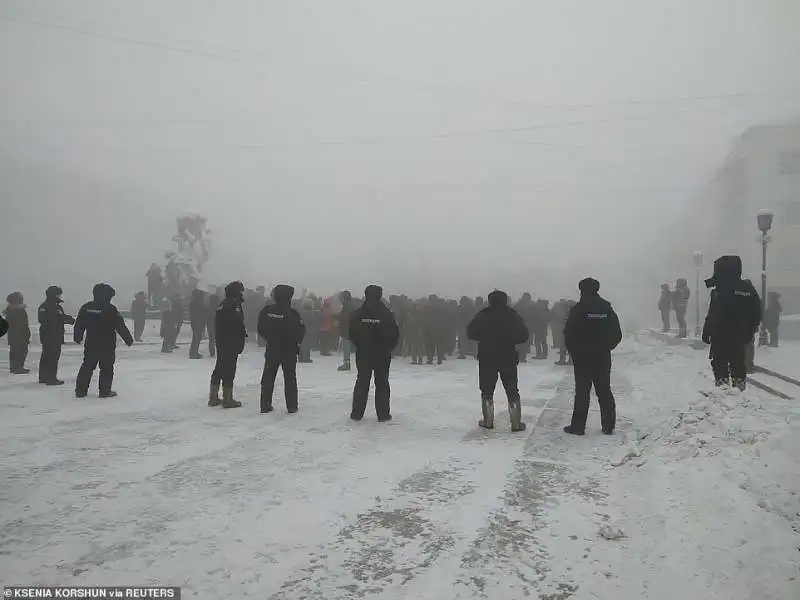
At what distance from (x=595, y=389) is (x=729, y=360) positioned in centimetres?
215

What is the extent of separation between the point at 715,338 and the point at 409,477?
16.6 ft

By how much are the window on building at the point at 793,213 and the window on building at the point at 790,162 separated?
2.84 m

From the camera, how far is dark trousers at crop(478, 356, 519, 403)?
24.5ft

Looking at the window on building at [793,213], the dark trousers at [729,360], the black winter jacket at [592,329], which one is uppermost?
the window on building at [793,213]

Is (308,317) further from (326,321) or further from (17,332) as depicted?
(17,332)

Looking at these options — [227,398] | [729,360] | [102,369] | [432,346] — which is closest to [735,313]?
[729,360]

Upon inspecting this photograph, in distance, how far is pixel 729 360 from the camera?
306 inches

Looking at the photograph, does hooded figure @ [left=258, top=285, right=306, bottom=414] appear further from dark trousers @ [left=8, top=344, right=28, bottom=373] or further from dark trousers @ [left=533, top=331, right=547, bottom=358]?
dark trousers @ [left=533, top=331, right=547, bottom=358]

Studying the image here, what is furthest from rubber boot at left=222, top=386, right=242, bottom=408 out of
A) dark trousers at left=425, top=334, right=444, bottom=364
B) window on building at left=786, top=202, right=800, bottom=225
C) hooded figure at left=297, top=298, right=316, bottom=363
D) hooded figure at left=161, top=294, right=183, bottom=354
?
window on building at left=786, top=202, right=800, bottom=225

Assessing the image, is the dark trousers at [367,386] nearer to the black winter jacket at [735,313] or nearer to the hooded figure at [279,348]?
the hooded figure at [279,348]

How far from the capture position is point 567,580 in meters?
3.39

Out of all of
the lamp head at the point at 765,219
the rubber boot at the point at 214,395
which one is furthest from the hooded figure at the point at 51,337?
the lamp head at the point at 765,219

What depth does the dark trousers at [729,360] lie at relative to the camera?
7.69 meters

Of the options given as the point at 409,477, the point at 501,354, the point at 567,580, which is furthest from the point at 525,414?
the point at 567,580
